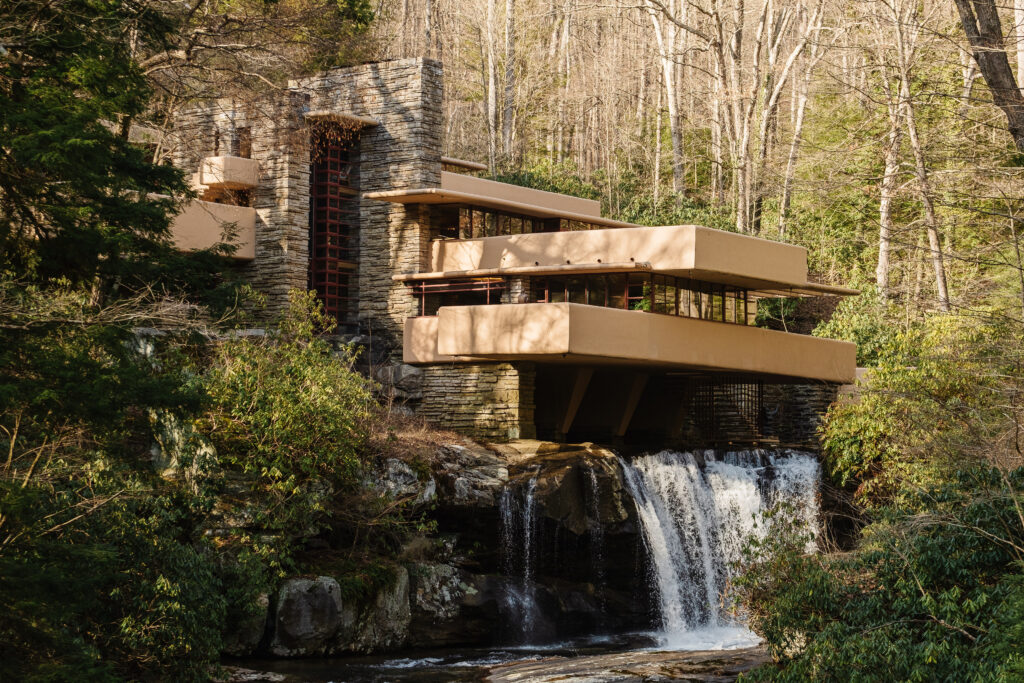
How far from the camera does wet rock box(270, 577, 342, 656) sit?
58.7 ft

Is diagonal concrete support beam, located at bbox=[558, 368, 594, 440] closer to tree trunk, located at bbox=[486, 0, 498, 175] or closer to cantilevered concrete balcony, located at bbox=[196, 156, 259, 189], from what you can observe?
cantilevered concrete balcony, located at bbox=[196, 156, 259, 189]

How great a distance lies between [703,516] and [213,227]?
1340cm

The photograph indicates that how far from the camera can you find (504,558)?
70.6 feet

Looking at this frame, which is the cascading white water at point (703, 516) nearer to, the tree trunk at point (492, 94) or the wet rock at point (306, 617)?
the wet rock at point (306, 617)

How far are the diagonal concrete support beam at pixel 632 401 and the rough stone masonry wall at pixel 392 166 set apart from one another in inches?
226

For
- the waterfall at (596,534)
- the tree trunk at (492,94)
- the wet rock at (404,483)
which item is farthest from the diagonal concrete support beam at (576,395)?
the tree trunk at (492,94)

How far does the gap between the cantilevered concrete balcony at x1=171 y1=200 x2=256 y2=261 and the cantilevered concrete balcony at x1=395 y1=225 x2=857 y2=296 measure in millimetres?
3870

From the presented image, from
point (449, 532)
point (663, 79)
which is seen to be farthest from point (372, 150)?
point (663, 79)

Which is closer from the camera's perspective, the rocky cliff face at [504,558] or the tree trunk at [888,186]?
the rocky cliff face at [504,558]

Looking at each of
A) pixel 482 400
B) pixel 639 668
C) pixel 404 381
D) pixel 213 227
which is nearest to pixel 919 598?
pixel 639 668

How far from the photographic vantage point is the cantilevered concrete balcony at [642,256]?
25266 millimetres

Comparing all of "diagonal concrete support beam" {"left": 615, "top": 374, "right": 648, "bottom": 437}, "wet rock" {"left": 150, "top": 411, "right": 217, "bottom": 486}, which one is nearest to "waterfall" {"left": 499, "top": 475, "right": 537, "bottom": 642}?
"wet rock" {"left": 150, "top": 411, "right": 217, "bottom": 486}

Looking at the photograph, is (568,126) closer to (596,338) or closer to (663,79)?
(663,79)

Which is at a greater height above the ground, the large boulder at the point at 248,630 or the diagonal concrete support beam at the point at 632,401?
the diagonal concrete support beam at the point at 632,401
